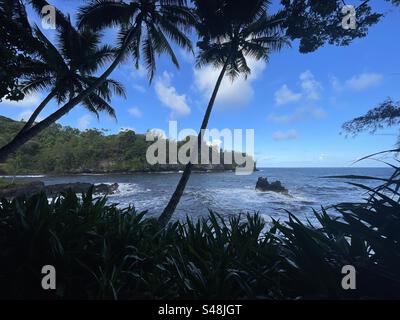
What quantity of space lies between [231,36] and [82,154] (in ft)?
247

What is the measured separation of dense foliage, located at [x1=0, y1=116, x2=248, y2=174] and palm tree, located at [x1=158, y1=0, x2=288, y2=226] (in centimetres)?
6778

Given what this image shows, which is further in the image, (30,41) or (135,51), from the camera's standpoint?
(135,51)

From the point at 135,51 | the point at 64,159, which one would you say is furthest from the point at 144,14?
the point at 64,159

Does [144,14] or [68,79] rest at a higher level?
[144,14]

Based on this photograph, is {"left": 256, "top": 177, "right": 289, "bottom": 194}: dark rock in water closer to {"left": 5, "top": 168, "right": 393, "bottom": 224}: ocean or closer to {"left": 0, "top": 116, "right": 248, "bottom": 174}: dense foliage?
{"left": 5, "top": 168, "right": 393, "bottom": 224}: ocean

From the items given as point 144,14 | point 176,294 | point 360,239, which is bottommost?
point 176,294

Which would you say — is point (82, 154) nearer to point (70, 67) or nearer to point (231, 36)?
point (70, 67)

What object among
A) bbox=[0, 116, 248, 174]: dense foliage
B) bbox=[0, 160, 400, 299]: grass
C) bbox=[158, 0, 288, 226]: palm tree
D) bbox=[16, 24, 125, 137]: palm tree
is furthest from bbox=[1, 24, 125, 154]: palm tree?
bbox=[0, 116, 248, 174]: dense foliage

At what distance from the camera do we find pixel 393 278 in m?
1.51

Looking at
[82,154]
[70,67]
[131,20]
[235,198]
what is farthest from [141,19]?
[82,154]

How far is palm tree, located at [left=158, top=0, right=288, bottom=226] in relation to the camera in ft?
27.6
